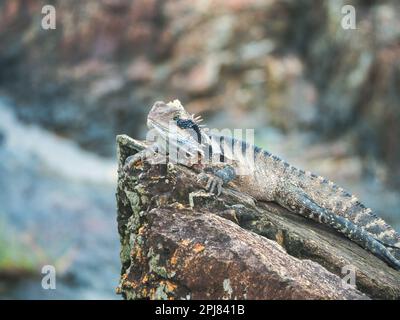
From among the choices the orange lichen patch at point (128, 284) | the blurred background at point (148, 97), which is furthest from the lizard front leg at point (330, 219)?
the blurred background at point (148, 97)

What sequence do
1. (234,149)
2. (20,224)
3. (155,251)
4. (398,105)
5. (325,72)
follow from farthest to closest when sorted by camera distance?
1. (325,72)
2. (20,224)
3. (398,105)
4. (234,149)
5. (155,251)

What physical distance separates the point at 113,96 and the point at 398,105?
29.9ft

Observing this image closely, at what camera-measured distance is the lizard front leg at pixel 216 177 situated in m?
5.64

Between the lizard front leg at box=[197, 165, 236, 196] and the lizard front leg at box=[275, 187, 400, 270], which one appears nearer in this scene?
the lizard front leg at box=[197, 165, 236, 196]

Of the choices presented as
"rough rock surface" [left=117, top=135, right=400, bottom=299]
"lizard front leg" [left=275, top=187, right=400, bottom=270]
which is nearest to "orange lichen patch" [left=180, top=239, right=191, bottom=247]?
"rough rock surface" [left=117, top=135, right=400, bottom=299]

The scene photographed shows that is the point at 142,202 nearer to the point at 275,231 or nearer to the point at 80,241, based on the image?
the point at 275,231

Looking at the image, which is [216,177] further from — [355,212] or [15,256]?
[15,256]

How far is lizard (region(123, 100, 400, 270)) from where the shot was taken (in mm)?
5699

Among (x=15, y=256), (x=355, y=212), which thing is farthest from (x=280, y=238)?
(x=15, y=256)

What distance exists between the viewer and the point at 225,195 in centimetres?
577

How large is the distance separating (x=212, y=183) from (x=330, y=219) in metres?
1.61

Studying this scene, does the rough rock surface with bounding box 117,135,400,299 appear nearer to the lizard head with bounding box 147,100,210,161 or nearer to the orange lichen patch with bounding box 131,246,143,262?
the orange lichen patch with bounding box 131,246,143,262

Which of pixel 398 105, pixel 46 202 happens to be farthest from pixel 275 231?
pixel 46 202

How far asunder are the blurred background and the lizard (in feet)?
33.8
